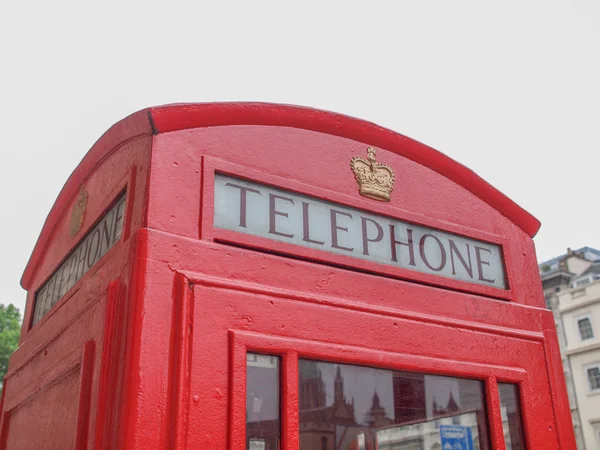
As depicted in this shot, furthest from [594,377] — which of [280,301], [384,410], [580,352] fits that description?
[280,301]

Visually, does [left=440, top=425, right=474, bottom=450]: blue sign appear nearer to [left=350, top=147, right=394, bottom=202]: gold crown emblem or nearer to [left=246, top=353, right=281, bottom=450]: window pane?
[left=246, top=353, right=281, bottom=450]: window pane

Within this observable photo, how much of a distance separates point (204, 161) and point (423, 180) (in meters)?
1.31

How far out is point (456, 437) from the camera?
2783 mm

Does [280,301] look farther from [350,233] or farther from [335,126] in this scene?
[335,126]

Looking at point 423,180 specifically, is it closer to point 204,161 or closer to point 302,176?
point 302,176

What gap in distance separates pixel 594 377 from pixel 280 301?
2475 centimetres

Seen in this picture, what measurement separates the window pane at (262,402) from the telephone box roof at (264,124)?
1.08m

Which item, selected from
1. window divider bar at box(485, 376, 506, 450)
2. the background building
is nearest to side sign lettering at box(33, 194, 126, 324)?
window divider bar at box(485, 376, 506, 450)

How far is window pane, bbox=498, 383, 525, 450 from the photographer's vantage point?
9.78 feet

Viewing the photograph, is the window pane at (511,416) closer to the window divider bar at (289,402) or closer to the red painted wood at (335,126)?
the red painted wood at (335,126)

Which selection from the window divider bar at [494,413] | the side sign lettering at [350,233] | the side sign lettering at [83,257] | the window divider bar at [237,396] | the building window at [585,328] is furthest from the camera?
the building window at [585,328]

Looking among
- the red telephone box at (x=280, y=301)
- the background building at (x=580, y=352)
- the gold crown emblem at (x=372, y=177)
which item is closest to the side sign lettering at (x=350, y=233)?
the red telephone box at (x=280, y=301)

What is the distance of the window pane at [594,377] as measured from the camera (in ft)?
77.5

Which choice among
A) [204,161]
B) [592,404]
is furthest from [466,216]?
[592,404]
